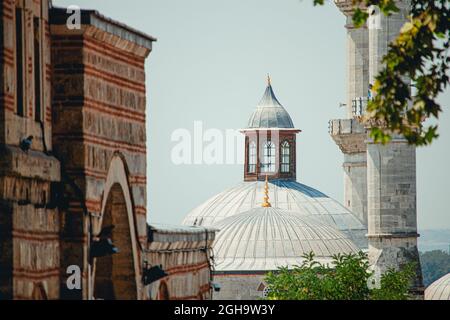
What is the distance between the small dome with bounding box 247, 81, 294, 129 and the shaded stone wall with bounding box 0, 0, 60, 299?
85409mm

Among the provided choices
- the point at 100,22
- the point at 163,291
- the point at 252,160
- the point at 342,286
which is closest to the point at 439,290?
the point at 252,160

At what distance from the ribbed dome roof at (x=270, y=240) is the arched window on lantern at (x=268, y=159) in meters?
16.2

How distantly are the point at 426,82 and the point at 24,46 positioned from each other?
4897 millimetres

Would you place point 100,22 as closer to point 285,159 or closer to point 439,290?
point 439,290

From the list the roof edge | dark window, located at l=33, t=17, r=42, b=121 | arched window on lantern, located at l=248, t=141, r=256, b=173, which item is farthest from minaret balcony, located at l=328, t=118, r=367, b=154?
dark window, located at l=33, t=17, r=42, b=121

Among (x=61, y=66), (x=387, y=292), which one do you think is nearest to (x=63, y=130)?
(x=61, y=66)

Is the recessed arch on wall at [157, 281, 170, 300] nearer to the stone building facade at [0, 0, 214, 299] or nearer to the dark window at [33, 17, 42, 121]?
the stone building facade at [0, 0, 214, 299]

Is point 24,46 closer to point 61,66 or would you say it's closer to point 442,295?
point 61,66

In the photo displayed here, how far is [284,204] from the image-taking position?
10981 cm

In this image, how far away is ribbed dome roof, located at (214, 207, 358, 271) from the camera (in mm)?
89875

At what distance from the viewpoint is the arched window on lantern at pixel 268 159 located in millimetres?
112156

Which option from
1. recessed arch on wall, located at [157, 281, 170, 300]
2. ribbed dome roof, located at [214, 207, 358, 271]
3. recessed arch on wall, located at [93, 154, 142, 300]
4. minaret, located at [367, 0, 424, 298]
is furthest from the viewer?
ribbed dome roof, located at [214, 207, 358, 271]

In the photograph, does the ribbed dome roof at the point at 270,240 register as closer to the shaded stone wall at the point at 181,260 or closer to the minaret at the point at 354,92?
the minaret at the point at 354,92

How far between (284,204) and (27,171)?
8595 centimetres
